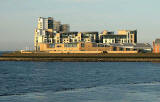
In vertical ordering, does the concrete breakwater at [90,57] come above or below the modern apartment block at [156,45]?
below

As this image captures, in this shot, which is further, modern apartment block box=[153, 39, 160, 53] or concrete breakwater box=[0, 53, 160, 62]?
modern apartment block box=[153, 39, 160, 53]

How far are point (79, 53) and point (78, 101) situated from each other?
138452 mm

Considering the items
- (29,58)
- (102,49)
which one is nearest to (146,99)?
(29,58)

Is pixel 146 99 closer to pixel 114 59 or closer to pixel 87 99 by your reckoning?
pixel 87 99

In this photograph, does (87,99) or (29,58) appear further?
(29,58)

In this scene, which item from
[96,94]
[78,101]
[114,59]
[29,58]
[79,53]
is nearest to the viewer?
[78,101]

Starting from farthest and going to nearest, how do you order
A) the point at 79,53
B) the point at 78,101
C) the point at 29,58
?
1. the point at 79,53
2. the point at 29,58
3. the point at 78,101

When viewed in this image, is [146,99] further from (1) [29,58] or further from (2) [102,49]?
(2) [102,49]

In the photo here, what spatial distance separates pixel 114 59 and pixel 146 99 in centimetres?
11334

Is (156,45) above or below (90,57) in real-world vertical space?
above

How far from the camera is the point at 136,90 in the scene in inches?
1898

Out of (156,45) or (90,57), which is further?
(156,45)

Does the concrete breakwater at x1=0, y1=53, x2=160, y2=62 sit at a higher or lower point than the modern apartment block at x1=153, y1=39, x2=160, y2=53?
lower

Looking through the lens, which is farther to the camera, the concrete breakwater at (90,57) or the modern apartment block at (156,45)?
the modern apartment block at (156,45)
